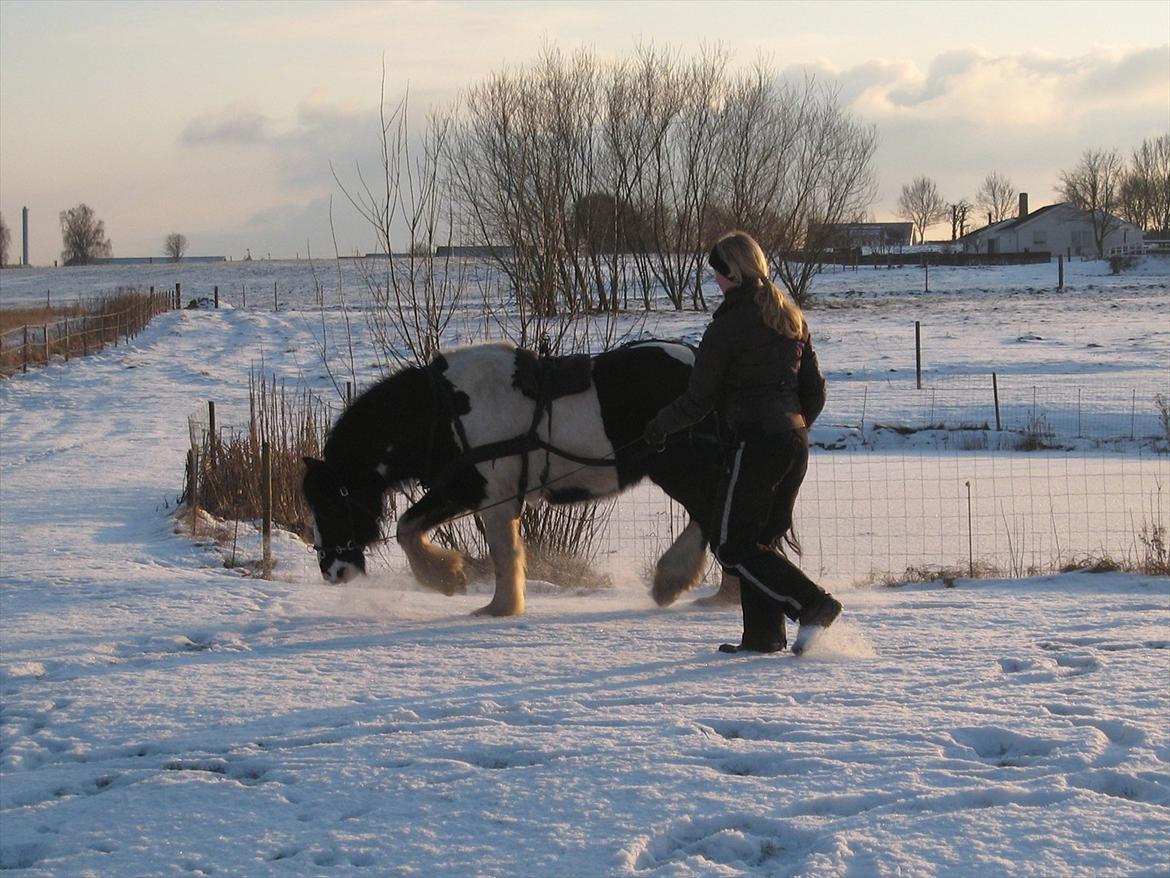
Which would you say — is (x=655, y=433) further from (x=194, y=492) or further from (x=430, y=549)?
(x=194, y=492)

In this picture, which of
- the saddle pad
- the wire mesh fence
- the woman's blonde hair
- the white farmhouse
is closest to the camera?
the woman's blonde hair

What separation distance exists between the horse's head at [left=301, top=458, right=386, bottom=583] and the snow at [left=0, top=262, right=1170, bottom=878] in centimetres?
28

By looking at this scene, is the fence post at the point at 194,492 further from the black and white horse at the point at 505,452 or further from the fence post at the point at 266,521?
the black and white horse at the point at 505,452

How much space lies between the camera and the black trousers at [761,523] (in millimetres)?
5523

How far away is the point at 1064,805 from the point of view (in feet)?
12.4

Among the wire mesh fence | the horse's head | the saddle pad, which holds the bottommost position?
the wire mesh fence

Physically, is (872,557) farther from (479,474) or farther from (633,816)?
(633,816)

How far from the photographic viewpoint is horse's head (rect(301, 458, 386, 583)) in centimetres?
711

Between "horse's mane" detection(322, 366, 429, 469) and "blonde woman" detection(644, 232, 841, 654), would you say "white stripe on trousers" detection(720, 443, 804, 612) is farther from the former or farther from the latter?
"horse's mane" detection(322, 366, 429, 469)

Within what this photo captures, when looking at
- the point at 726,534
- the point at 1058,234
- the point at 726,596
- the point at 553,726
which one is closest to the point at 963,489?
the point at 726,596

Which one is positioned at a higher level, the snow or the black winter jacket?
the black winter jacket

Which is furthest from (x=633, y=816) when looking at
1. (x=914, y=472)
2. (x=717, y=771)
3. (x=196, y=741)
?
(x=914, y=472)

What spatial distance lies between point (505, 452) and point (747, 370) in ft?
5.78

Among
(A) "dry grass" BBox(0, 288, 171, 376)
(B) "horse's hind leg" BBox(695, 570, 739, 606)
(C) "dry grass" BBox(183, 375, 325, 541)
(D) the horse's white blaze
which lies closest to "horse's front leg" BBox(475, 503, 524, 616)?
(D) the horse's white blaze
